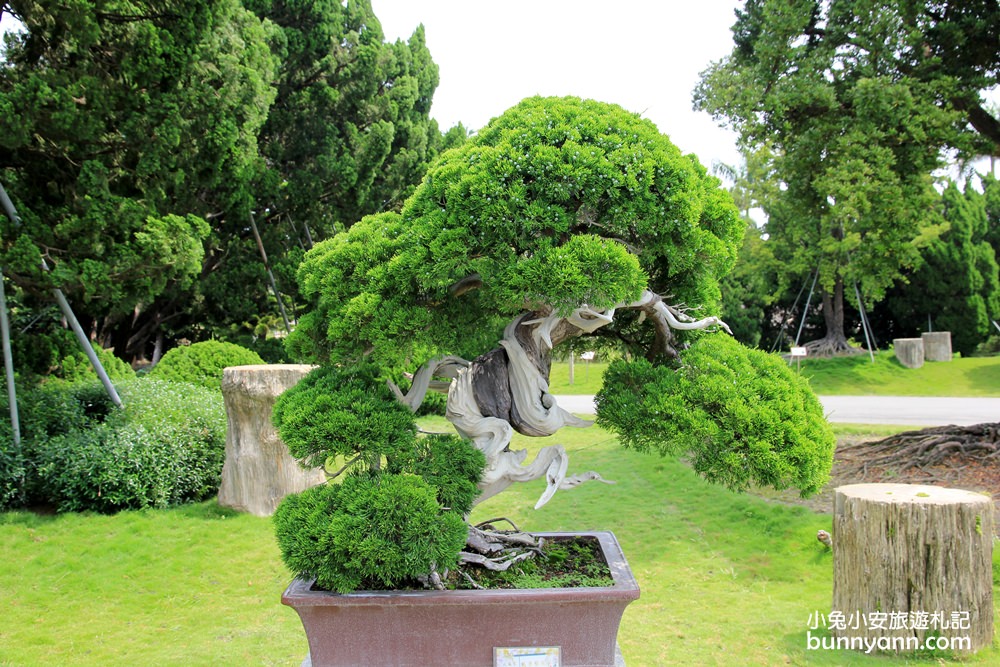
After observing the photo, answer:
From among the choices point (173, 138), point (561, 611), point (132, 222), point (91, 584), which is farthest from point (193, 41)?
point (561, 611)

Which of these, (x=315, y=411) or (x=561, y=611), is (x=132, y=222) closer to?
(x=315, y=411)

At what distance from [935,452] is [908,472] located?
36 centimetres

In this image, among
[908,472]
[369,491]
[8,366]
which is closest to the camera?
[369,491]

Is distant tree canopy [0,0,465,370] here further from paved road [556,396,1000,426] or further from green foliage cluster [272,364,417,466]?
paved road [556,396,1000,426]

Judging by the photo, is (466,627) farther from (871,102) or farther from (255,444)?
(871,102)

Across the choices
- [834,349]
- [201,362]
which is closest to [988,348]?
[834,349]

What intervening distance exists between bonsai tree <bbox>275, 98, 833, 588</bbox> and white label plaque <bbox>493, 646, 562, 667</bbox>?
344 mm

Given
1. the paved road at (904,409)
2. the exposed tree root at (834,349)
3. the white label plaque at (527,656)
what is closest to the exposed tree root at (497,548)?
the white label plaque at (527,656)

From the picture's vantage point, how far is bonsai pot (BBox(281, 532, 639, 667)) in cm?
Result: 229

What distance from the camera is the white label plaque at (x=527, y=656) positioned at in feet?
7.63

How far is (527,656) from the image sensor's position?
7.68 feet

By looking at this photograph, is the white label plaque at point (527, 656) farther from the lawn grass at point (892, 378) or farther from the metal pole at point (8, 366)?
the lawn grass at point (892, 378)

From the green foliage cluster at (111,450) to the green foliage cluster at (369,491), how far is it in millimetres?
3877

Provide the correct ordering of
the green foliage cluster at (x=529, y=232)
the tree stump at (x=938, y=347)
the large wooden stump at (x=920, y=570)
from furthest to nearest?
the tree stump at (x=938, y=347) < the large wooden stump at (x=920, y=570) < the green foliage cluster at (x=529, y=232)
